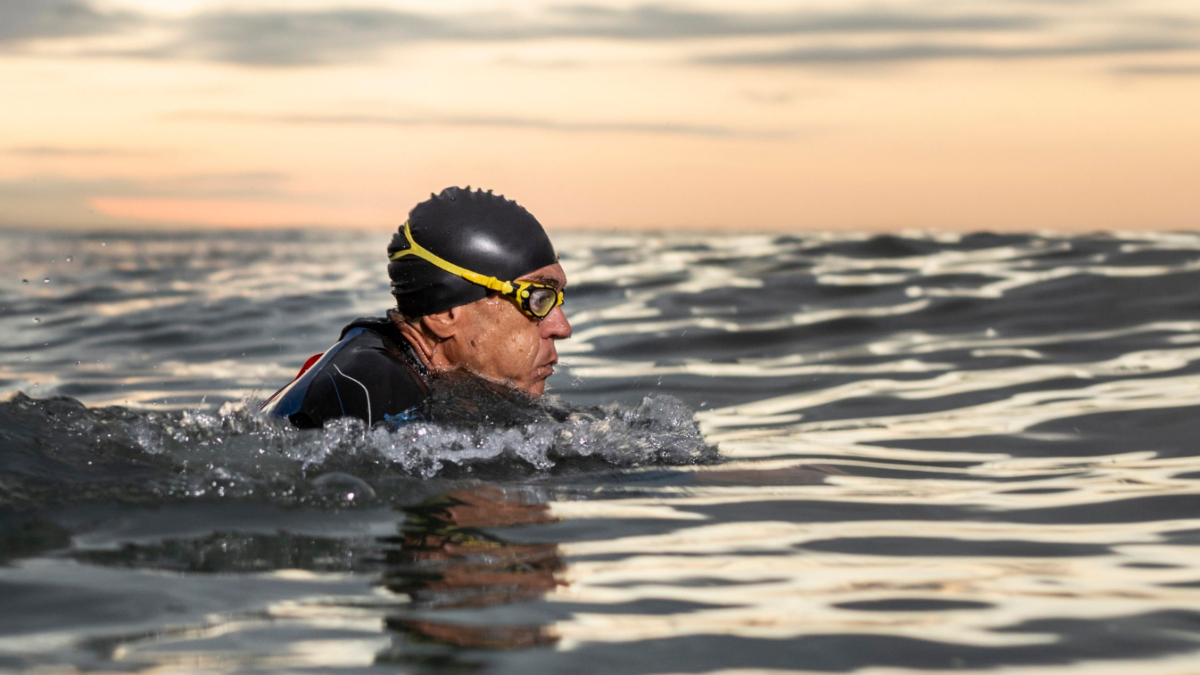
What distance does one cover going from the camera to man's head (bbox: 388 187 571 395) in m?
6.31

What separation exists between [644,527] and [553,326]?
186cm

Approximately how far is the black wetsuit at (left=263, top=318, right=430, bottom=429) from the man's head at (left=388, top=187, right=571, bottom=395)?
46 cm

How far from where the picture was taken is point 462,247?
636 cm

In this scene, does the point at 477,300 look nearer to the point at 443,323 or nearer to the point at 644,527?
the point at 443,323

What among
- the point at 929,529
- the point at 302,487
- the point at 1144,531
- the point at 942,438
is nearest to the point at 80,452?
the point at 302,487

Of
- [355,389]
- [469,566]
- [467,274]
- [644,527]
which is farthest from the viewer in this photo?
[467,274]

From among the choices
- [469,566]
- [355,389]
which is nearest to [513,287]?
[355,389]

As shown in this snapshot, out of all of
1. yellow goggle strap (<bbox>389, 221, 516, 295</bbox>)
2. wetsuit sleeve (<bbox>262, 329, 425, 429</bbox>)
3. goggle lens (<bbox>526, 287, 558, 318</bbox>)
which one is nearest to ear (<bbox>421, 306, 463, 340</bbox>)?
yellow goggle strap (<bbox>389, 221, 516, 295</bbox>)

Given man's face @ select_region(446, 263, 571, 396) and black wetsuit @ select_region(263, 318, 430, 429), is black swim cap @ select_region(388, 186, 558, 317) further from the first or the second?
black wetsuit @ select_region(263, 318, 430, 429)

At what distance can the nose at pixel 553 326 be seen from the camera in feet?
21.0

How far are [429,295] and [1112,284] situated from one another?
11546mm

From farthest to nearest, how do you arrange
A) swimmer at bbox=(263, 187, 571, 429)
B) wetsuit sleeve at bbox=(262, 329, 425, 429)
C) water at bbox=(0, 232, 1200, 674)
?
swimmer at bbox=(263, 187, 571, 429)
wetsuit sleeve at bbox=(262, 329, 425, 429)
water at bbox=(0, 232, 1200, 674)

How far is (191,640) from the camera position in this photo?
3301 mm

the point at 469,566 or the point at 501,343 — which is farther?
the point at 501,343
